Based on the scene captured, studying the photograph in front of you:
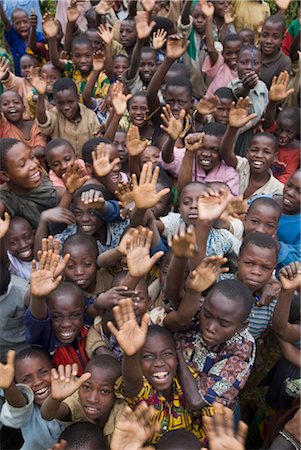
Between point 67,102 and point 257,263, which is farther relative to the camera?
point 67,102

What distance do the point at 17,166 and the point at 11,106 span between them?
1226 millimetres

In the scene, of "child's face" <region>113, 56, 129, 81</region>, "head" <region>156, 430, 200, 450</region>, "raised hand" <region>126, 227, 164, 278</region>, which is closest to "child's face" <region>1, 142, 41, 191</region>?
"raised hand" <region>126, 227, 164, 278</region>

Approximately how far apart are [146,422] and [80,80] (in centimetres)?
355

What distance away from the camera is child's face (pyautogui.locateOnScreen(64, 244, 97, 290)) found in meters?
2.35

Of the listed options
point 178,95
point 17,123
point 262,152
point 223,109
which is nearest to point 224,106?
point 223,109

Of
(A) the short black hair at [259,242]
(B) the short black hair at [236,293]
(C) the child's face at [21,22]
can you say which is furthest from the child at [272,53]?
(B) the short black hair at [236,293]

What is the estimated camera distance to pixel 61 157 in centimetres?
307

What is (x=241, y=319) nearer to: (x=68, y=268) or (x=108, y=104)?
(x=68, y=268)

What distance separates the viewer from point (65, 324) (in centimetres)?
214

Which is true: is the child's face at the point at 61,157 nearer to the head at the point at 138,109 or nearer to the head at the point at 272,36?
the head at the point at 138,109

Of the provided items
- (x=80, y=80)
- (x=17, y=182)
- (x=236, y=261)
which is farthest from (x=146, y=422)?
(x=80, y=80)

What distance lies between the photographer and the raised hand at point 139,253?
201 centimetres

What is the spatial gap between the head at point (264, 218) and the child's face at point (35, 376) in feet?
4.22

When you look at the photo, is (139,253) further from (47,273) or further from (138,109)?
(138,109)
